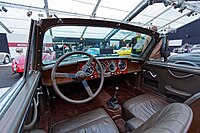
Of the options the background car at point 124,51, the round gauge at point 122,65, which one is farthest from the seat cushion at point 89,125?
the background car at point 124,51

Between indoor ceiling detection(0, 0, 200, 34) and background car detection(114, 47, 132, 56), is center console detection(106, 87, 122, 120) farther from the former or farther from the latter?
indoor ceiling detection(0, 0, 200, 34)

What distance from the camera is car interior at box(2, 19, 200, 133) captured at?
2.35 feet

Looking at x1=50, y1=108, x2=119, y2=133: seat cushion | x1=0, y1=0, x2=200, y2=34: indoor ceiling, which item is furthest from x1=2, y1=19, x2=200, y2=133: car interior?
x1=0, y1=0, x2=200, y2=34: indoor ceiling

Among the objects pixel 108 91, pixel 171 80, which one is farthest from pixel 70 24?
pixel 108 91

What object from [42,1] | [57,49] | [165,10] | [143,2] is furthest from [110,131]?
[165,10]

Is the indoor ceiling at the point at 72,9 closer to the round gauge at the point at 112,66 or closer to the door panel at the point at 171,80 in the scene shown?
the round gauge at the point at 112,66

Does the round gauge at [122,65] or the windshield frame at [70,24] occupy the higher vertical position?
the windshield frame at [70,24]

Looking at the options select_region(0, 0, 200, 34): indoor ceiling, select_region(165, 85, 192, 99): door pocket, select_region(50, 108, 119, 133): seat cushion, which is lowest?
select_region(50, 108, 119, 133): seat cushion

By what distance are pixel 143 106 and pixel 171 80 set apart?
1.68ft

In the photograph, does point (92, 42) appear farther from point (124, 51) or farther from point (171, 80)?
point (171, 80)

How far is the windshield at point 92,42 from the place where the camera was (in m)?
1.37

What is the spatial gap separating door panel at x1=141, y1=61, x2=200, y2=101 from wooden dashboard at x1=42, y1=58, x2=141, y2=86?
0.25m

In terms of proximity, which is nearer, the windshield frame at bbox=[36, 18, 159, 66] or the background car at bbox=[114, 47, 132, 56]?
the windshield frame at bbox=[36, 18, 159, 66]

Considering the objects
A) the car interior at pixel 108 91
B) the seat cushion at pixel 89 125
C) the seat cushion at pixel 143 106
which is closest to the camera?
the car interior at pixel 108 91
